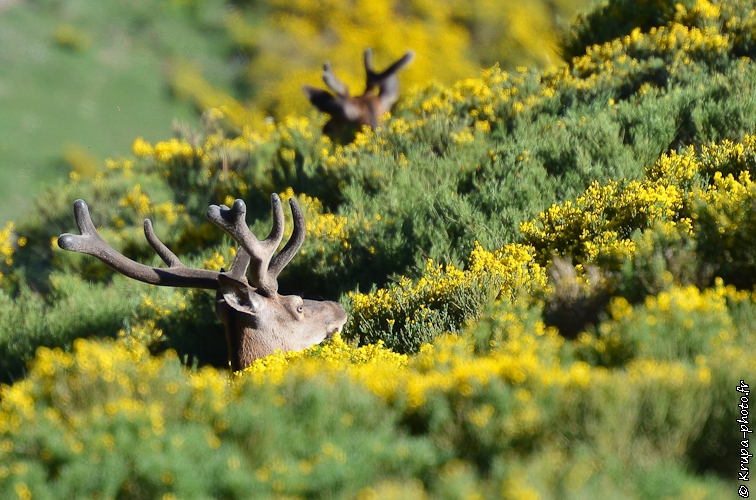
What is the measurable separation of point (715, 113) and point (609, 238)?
238 cm

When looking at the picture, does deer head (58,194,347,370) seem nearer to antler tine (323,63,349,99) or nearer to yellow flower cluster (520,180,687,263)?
yellow flower cluster (520,180,687,263)

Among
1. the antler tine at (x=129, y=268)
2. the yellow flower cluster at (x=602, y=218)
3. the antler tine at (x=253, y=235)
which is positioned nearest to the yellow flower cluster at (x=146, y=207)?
the antler tine at (x=129, y=268)

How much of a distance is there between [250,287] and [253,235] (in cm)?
38

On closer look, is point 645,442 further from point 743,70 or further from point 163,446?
point 743,70

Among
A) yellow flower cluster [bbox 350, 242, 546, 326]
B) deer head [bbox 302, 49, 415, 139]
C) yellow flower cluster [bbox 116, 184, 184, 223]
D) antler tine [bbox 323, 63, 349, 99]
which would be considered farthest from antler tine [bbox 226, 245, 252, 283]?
antler tine [bbox 323, 63, 349, 99]

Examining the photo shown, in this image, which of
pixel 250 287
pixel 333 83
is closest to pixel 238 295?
pixel 250 287

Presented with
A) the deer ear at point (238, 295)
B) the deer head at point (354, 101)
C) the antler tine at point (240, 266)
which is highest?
the deer head at point (354, 101)

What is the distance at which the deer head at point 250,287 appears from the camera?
5.89 meters

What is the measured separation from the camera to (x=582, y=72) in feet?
35.3

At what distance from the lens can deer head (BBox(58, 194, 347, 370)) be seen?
5.89m

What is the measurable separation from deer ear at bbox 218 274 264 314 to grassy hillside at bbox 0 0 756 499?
0.53m

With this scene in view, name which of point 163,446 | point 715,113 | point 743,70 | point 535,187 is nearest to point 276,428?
point 163,446

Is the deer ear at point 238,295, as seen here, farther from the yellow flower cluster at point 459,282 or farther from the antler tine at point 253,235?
the yellow flower cluster at point 459,282

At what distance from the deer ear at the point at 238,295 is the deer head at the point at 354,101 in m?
5.97
